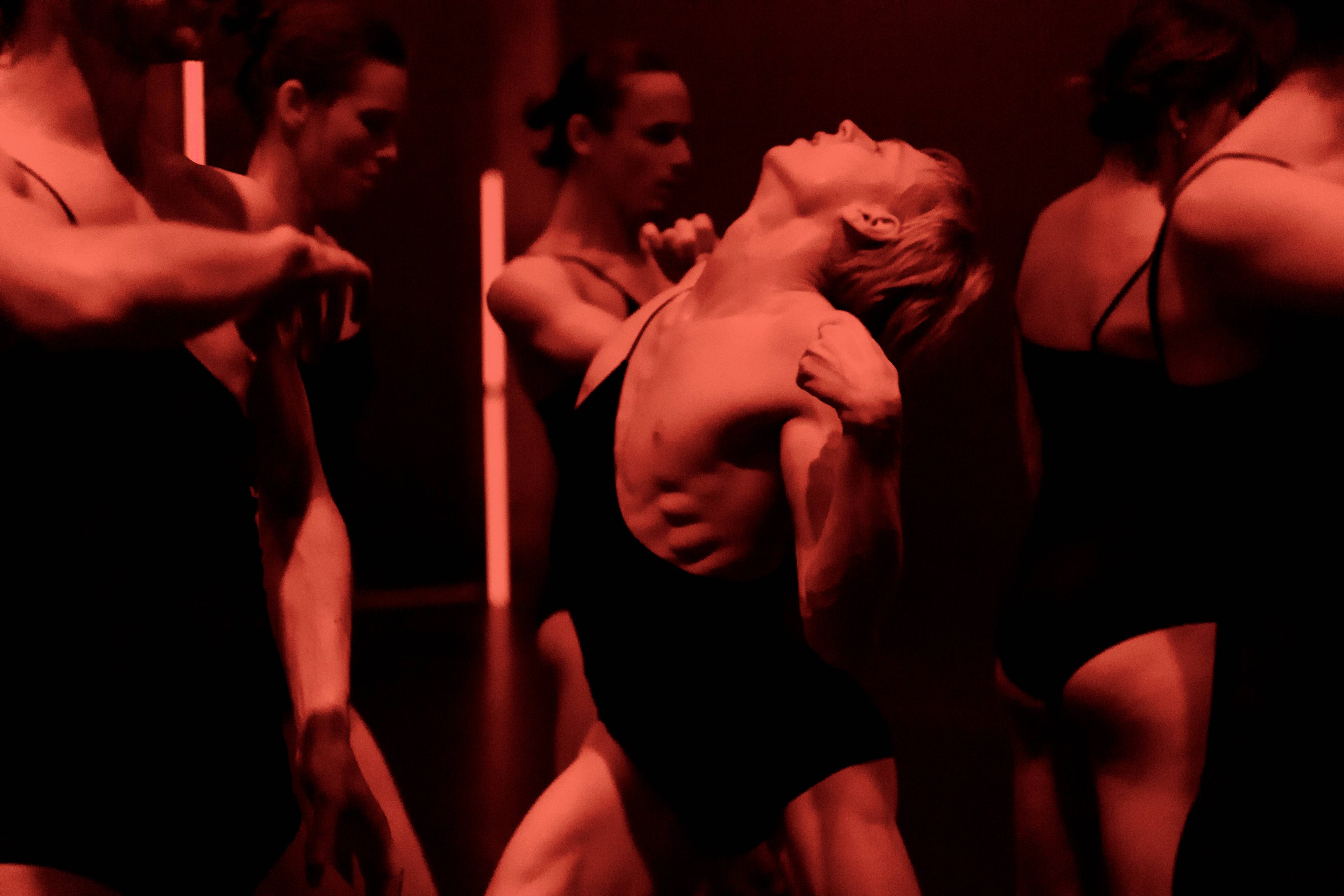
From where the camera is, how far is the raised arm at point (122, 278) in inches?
40.7

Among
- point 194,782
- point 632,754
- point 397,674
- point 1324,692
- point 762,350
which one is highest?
point 762,350

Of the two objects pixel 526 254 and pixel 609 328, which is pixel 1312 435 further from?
pixel 526 254

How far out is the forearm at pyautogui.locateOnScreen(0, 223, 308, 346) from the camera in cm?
103

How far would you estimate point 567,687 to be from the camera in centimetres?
223

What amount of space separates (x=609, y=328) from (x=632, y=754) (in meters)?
1.05

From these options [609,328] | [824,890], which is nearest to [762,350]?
[824,890]

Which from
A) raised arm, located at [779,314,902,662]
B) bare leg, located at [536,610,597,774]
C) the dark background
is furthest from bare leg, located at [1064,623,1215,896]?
the dark background

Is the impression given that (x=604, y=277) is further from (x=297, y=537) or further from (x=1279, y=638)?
(x=1279, y=638)

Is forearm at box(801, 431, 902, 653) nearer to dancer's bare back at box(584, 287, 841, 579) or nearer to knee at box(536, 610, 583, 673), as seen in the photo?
dancer's bare back at box(584, 287, 841, 579)

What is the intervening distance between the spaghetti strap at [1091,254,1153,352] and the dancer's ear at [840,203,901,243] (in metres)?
0.47

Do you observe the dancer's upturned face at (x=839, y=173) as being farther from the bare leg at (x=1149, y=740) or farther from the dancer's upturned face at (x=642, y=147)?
the dancer's upturned face at (x=642, y=147)

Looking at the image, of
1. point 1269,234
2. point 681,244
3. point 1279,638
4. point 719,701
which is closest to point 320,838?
point 719,701

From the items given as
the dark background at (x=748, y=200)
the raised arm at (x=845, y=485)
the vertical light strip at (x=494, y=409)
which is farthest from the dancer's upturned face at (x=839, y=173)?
the vertical light strip at (x=494, y=409)

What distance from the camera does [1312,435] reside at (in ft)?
4.05
